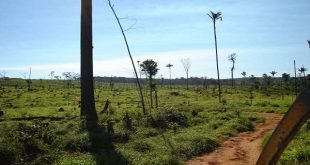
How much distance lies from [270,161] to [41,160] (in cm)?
1001

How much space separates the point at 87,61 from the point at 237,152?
939cm

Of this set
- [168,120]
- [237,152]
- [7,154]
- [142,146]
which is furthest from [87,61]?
[237,152]

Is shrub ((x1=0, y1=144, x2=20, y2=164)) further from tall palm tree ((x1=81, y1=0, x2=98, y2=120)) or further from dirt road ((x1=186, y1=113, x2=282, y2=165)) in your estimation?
A: tall palm tree ((x1=81, y1=0, x2=98, y2=120))

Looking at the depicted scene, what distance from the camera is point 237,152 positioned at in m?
13.2

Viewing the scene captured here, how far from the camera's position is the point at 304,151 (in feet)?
35.6

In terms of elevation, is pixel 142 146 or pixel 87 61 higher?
pixel 87 61

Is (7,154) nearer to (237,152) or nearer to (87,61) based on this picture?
(237,152)

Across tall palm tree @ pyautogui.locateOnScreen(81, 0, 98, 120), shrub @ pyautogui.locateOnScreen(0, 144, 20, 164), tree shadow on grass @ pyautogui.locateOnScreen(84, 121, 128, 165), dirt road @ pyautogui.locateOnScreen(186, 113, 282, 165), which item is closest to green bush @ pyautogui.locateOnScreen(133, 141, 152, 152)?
tree shadow on grass @ pyautogui.locateOnScreen(84, 121, 128, 165)

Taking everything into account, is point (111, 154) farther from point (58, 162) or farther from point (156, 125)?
point (156, 125)

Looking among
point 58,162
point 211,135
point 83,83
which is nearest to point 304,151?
point 211,135

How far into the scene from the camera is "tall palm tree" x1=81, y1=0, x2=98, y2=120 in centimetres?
1814

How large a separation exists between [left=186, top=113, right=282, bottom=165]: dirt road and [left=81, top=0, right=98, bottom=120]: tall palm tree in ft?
24.8

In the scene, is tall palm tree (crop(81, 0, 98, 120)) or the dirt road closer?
the dirt road

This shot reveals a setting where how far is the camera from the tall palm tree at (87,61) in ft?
59.5
